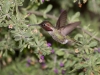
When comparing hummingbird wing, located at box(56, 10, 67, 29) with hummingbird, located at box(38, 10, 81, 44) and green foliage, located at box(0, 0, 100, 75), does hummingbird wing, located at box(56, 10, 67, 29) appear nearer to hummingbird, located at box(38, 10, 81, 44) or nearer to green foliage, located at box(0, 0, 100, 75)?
hummingbird, located at box(38, 10, 81, 44)

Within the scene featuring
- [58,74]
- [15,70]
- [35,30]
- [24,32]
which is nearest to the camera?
[24,32]

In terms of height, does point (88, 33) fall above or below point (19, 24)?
below

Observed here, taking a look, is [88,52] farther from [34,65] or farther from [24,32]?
[34,65]

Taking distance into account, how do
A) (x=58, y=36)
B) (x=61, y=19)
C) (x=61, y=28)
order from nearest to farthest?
(x=61, y=19) < (x=61, y=28) < (x=58, y=36)

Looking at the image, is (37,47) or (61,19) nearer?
(61,19)

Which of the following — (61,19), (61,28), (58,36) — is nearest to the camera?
(61,19)

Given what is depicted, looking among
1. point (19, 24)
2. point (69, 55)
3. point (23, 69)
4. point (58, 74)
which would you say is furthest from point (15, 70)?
point (19, 24)

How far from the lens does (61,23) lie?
9.26 feet

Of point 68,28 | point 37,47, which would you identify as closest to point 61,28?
point 68,28

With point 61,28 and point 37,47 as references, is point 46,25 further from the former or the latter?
point 37,47

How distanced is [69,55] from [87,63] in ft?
1.38

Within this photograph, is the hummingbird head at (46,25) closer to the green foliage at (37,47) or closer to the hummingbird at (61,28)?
the hummingbird at (61,28)

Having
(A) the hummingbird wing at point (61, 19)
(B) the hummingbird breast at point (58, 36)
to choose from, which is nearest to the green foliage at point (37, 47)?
(B) the hummingbird breast at point (58, 36)

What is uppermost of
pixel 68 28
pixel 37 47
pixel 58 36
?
pixel 68 28
